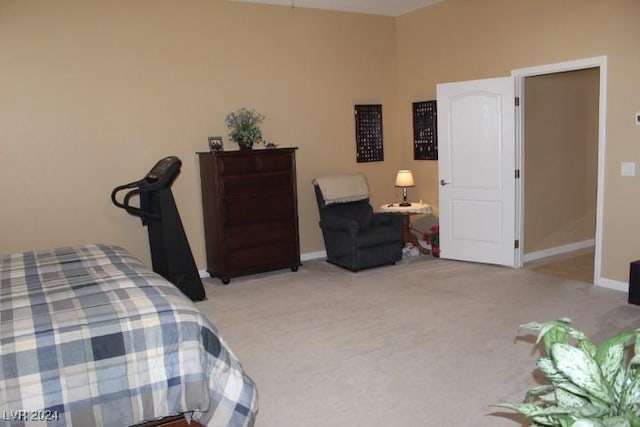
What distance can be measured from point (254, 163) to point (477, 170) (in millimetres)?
2456

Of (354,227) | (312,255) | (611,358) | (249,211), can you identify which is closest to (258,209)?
(249,211)

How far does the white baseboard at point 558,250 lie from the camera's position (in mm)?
6051

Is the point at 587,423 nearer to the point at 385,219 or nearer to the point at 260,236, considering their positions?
the point at 260,236

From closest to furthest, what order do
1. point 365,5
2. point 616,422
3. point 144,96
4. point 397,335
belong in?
1. point 616,422
2. point 397,335
3. point 144,96
4. point 365,5

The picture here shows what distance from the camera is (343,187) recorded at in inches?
243

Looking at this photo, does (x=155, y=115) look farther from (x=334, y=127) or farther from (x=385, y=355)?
(x=385, y=355)

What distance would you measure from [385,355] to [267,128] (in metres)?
3.39

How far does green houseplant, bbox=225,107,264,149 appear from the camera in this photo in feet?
18.2

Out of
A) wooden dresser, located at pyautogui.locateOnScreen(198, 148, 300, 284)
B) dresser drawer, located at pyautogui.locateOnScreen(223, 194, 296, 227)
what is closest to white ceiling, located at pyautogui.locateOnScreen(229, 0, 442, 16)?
wooden dresser, located at pyautogui.locateOnScreen(198, 148, 300, 284)

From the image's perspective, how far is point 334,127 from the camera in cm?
656

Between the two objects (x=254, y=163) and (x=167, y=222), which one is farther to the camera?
(x=254, y=163)

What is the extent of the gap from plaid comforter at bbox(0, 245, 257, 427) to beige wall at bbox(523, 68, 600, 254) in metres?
4.68

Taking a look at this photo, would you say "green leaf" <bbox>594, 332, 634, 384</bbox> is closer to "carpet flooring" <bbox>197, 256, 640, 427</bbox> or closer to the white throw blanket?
"carpet flooring" <bbox>197, 256, 640, 427</bbox>

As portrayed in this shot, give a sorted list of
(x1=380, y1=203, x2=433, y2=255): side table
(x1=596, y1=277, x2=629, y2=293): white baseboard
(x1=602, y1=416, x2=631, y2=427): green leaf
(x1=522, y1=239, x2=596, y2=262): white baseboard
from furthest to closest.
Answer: (x1=380, y1=203, x2=433, y2=255): side table
(x1=522, y1=239, x2=596, y2=262): white baseboard
(x1=596, y1=277, x2=629, y2=293): white baseboard
(x1=602, y1=416, x2=631, y2=427): green leaf
